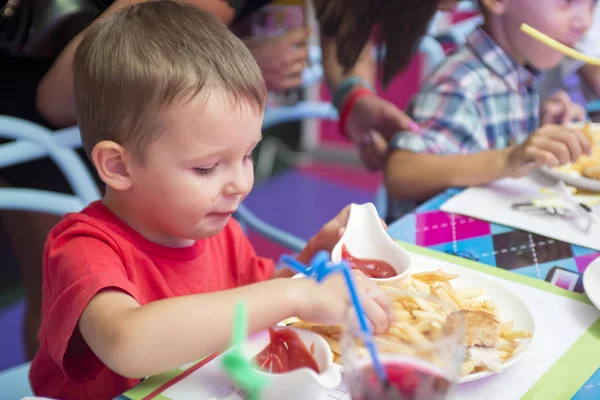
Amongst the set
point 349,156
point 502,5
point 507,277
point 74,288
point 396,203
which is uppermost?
point 502,5

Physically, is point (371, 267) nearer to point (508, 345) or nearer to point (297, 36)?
point (508, 345)

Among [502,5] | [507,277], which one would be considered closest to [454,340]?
[507,277]

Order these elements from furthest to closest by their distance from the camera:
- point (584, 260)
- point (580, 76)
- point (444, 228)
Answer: point (580, 76)
point (444, 228)
point (584, 260)

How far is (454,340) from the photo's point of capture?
0.55 metres

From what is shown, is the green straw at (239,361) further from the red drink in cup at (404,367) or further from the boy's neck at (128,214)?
the boy's neck at (128,214)

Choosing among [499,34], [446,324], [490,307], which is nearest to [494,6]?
[499,34]

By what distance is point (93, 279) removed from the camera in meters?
0.75

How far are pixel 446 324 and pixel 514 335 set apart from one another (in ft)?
0.76

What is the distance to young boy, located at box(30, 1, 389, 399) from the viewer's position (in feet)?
2.34

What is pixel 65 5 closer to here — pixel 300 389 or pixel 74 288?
pixel 74 288

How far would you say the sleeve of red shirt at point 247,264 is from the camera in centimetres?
109

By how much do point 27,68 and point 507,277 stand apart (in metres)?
0.96

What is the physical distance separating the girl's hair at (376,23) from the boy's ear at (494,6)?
0.43 ft

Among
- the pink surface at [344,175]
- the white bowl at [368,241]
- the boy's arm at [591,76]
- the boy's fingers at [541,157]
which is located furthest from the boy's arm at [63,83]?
the pink surface at [344,175]
